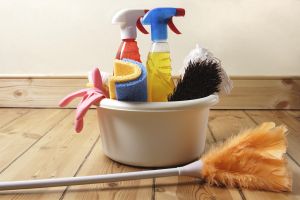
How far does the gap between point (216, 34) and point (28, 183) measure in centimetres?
72

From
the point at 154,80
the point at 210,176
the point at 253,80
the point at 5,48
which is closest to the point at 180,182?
the point at 210,176

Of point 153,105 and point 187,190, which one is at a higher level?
point 153,105

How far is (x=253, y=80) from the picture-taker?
1048 millimetres

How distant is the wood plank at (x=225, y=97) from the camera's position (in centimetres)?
105

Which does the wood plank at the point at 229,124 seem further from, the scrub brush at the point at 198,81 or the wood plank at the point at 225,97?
the scrub brush at the point at 198,81

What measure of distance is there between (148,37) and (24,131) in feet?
1.45

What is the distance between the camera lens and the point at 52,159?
65 cm

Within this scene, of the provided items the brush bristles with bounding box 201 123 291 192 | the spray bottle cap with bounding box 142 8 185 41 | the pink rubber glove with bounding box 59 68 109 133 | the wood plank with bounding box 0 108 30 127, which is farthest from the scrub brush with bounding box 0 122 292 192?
the wood plank with bounding box 0 108 30 127

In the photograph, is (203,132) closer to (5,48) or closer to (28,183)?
(28,183)

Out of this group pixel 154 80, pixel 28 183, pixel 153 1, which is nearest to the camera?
pixel 28 183

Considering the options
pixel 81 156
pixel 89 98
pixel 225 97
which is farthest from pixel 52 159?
pixel 225 97

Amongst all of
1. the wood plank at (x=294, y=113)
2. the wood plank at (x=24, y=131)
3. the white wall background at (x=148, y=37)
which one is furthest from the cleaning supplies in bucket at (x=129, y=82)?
the wood plank at (x=294, y=113)

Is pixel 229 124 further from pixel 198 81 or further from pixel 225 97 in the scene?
pixel 198 81

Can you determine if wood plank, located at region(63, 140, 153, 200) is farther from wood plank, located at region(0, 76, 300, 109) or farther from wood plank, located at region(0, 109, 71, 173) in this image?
wood plank, located at region(0, 76, 300, 109)
